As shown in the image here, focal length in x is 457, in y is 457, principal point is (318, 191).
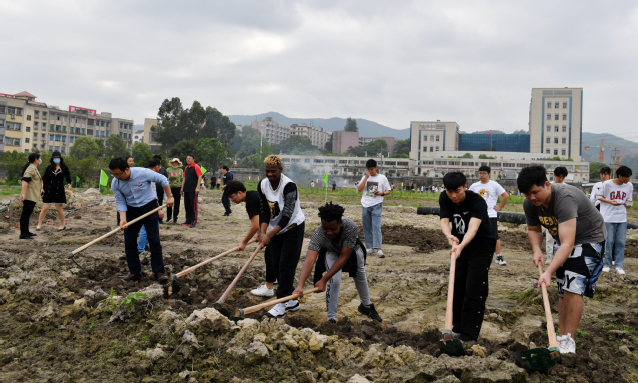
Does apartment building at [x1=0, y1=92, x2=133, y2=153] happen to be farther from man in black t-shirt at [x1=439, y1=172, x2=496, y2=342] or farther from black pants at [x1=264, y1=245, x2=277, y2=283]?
man in black t-shirt at [x1=439, y1=172, x2=496, y2=342]

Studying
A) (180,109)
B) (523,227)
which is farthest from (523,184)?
(180,109)

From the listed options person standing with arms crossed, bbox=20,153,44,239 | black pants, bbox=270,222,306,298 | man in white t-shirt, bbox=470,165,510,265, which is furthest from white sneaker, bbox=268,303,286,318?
person standing with arms crossed, bbox=20,153,44,239

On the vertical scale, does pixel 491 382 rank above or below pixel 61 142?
below

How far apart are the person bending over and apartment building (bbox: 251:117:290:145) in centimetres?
17138

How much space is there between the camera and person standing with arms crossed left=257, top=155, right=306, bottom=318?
15.7 feet

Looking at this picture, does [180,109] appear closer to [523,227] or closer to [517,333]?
[523,227]

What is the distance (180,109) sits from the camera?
8025 centimetres

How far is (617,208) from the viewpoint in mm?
7379

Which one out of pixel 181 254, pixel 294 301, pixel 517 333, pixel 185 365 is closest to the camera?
pixel 185 365

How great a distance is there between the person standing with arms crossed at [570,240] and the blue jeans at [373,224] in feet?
14.6

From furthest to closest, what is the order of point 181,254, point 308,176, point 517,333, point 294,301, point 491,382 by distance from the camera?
point 308,176 → point 181,254 → point 294,301 → point 517,333 → point 491,382

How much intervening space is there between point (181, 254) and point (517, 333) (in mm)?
5473

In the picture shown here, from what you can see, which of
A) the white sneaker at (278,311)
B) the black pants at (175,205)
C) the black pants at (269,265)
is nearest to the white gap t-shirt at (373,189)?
the black pants at (269,265)

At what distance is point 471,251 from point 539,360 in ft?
3.69
